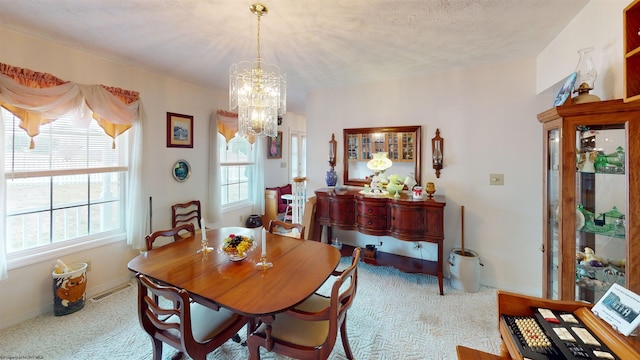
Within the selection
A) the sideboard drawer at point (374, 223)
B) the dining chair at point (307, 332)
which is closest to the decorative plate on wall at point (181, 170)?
the sideboard drawer at point (374, 223)

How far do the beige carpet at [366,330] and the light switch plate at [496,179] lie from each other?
118 centimetres

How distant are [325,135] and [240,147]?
5.42 ft

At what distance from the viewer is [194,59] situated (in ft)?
8.57

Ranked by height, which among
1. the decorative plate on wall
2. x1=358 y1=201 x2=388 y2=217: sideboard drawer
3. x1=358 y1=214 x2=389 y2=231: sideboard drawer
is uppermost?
the decorative plate on wall

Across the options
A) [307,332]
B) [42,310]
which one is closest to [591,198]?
[307,332]

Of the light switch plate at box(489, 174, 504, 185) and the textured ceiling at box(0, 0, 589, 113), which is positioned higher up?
the textured ceiling at box(0, 0, 589, 113)

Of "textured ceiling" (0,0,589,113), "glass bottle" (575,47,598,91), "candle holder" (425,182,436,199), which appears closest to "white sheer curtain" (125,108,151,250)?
"textured ceiling" (0,0,589,113)

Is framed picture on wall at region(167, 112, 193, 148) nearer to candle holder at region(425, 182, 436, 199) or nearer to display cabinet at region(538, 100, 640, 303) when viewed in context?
candle holder at region(425, 182, 436, 199)

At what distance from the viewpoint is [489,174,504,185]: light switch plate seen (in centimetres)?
273

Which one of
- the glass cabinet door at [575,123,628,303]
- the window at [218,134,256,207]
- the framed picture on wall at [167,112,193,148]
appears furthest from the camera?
the window at [218,134,256,207]

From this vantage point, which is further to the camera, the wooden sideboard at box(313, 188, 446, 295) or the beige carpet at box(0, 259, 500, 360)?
the wooden sideboard at box(313, 188, 446, 295)

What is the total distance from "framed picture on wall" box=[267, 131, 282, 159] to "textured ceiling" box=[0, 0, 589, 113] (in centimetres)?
257

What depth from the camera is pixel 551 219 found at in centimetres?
167

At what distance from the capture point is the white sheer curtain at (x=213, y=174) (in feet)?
12.4
